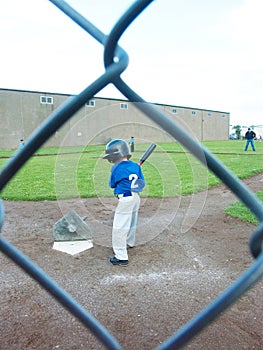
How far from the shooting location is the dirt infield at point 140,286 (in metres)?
1.82

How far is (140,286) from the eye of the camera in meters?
2.41

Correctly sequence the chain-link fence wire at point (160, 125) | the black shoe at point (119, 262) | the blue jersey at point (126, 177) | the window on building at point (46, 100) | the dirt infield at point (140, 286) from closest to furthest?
1. the chain-link fence wire at point (160, 125)
2. the dirt infield at point (140, 286)
3. the black shoe at point (119, 262)
4. the blue jersey at point (126, 177)
5. the window on building at point (46, 100)

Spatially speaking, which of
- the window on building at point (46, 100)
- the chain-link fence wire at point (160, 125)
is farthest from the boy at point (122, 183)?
the window on building at point (46, 100)

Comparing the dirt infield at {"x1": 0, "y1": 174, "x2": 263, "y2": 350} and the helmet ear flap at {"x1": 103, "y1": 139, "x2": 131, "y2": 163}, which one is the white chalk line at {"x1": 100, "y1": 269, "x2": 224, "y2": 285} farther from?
the helmet ear flap at {"x1": 103, "y1": 139, "x2": 131, "y2": 163}

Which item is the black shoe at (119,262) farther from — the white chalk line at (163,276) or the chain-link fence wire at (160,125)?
the chain-link fence wire at (160,125)

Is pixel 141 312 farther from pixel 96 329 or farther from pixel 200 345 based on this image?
pixel 96 329

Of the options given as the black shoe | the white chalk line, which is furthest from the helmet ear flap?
the white chalk line

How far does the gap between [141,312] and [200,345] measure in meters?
0.46

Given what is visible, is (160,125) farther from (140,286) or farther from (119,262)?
(119,262)

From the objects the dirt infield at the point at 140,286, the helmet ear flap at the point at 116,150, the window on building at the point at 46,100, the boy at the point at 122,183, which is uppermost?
the window on building at the point at 46,100

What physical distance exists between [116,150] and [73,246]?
3.77ft

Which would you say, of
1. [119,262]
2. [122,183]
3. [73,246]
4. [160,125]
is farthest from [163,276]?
[160,125]

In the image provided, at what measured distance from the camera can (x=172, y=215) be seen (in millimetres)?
4504

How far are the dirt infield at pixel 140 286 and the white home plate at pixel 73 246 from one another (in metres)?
0.08
